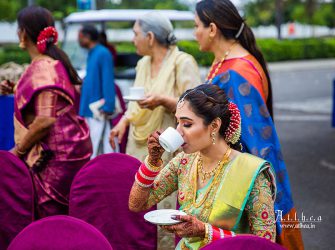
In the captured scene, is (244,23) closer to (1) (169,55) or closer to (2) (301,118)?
(1) (169,55)

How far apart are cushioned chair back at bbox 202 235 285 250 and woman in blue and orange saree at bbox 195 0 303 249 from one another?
36.3 inches

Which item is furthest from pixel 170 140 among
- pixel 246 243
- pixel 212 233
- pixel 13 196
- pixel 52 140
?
pixel 52 140

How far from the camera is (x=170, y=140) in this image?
2.43 metres

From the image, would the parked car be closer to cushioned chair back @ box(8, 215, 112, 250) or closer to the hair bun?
the hair bun

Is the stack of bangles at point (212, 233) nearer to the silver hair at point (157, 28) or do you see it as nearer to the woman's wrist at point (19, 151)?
the woman's wrist at point (19, 151)

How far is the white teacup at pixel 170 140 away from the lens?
2.43 m

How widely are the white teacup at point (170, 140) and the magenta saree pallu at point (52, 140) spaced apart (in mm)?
1395

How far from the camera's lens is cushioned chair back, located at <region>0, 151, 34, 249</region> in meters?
3.39

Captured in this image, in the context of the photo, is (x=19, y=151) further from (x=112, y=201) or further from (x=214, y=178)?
(x=214, y=178)

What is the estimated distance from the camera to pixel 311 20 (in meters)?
39.5

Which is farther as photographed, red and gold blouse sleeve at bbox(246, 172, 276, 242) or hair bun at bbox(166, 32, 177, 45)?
hair bun at bbox(166, 32, 177, 45)

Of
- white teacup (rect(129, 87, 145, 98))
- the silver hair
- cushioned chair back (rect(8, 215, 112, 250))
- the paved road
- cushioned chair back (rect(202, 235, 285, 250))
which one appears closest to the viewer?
cushioned chair back (rect(202, 235, 285, 250))

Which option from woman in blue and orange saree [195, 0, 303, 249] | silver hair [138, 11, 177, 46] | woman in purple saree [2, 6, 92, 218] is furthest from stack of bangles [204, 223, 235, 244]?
silver hair [138, 11, 177, 46]

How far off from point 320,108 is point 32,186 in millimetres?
10011
